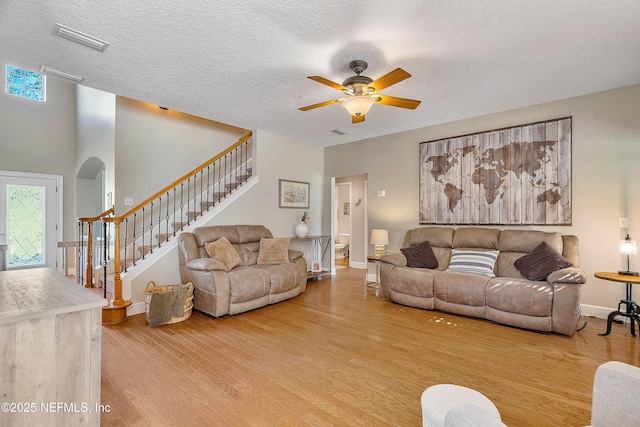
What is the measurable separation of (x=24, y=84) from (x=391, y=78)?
7.56 metres

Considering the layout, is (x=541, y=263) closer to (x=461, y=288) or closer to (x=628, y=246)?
(x=628, y=246)

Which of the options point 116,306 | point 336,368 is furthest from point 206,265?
point 336,368

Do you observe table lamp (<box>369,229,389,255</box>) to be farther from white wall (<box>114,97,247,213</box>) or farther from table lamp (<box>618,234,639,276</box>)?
white wall (<box>114,97,247,213</box>)

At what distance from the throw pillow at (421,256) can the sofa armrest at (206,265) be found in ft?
8.45

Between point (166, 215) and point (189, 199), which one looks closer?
point (166, 215)

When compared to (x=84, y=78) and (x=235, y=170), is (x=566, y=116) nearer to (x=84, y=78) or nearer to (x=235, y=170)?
(x=235, y=170)

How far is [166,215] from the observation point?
18.1 feet

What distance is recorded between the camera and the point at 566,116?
384 centimetres

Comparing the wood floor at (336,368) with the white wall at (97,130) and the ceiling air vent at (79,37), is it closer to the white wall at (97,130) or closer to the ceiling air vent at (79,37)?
the ceiling air vent at (79,37)

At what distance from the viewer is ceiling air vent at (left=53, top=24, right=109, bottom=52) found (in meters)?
2.40

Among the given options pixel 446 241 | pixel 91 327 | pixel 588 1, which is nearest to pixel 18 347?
pixel 91 327

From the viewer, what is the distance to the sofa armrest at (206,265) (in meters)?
3.64

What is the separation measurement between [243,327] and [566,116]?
471cm

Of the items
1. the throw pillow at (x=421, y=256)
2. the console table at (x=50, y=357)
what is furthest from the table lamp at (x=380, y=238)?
the console table at (x=50, y=357)
